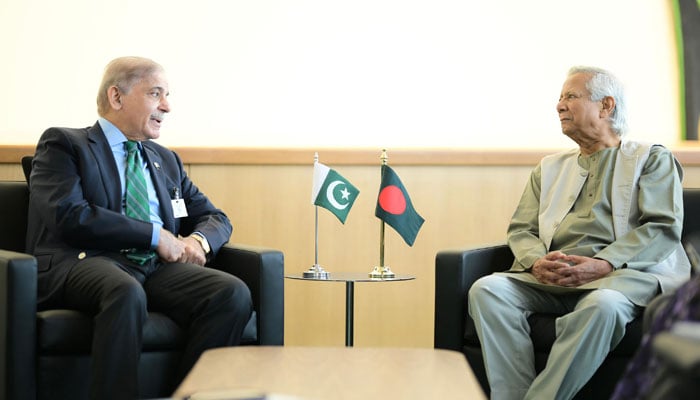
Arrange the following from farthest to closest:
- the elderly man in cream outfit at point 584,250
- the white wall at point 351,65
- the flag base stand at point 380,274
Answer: the white wall at point 351,65, the flag base stand at point 380,274, the elderly man in cream outfit at point 584,250

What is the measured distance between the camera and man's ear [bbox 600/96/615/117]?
376 centimetres

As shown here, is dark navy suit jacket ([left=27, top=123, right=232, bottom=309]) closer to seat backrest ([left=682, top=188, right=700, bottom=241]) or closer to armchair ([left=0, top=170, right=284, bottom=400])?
armchair ([left=0, top=170, right=284, bottom=400])

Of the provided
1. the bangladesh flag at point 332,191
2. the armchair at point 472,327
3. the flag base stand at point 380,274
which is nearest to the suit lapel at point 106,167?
the bangladesh flag at point 332,191

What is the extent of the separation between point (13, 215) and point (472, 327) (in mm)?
1831

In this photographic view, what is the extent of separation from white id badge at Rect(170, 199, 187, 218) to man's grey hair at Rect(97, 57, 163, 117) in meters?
0.45

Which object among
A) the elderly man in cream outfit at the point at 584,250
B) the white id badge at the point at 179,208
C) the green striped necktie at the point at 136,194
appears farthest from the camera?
the white id badge at the point at 179,208

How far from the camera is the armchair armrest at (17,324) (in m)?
2.92

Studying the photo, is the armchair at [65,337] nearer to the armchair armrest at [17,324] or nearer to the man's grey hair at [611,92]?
the armchair armrest at [17,324]

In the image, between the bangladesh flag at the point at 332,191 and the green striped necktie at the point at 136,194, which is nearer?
the green striped necktie at the point at 136,194

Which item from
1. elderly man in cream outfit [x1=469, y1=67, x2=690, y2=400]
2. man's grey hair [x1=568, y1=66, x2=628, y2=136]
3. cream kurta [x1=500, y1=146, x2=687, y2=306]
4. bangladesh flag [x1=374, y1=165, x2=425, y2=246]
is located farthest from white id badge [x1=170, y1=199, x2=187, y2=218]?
man's grey hair [x1=568, y1=66, x2=628, y2=136]

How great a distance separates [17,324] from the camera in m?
2.93

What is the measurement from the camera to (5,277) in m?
2.92

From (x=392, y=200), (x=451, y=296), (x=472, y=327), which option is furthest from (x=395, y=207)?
(x=472, y=327)

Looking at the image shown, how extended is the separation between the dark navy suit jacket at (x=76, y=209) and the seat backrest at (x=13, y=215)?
171 mm
